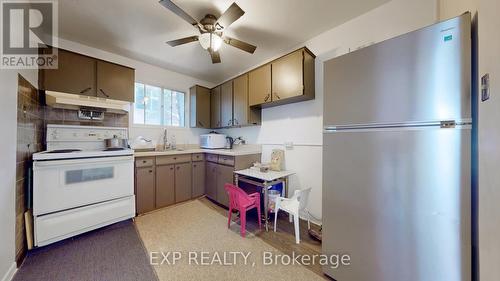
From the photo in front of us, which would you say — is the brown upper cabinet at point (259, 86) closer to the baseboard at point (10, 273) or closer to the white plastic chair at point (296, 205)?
the white plastic chair at point (296, 205)

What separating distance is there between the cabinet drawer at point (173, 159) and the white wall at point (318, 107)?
132cm

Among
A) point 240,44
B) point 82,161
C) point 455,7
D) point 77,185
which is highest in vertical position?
point 240,44

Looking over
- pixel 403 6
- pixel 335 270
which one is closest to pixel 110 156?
pixel 335 270

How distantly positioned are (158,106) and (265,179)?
8.71 feet

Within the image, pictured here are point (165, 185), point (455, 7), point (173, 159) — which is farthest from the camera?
point (173, 159)

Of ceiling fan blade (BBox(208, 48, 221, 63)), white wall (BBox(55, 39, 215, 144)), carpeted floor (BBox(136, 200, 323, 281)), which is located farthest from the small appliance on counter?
ceiling fan blade (BBox(208, 48, 221, 63))

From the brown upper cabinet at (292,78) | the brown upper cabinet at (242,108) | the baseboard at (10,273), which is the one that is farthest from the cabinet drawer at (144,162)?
the brown upper cabinet at (292,78)

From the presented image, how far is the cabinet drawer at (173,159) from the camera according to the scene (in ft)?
9.32

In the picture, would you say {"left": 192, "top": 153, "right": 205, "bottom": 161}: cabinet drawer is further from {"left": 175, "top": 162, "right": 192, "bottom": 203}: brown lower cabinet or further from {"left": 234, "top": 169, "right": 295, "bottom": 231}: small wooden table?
{"left": 234, "top": 169, "right": 295, "bottom": 231}: small wooden table

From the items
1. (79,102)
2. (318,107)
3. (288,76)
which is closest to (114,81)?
(79,102)

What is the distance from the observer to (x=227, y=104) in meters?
3.38

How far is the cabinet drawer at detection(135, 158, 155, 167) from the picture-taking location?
2.61 metres

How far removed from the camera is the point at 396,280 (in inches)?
42.8

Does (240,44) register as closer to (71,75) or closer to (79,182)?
(71,75)
